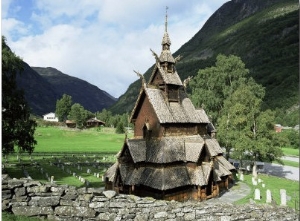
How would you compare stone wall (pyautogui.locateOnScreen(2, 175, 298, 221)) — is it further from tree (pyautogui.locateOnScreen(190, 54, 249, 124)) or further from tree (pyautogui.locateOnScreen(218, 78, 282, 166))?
tree (pyautogui.locateOnScreen(190, 54, 249, 124))

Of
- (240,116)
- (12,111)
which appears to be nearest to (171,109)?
(240,116)

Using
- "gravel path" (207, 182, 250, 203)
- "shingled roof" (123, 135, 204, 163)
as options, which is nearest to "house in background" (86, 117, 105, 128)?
"gravel path" (207, 182, 250, 203)

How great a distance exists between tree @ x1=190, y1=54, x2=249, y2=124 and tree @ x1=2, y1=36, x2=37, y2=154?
1220 inches

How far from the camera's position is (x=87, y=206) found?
11.3 metres

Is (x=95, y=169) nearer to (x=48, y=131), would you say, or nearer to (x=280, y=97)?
(x=48, y=131)

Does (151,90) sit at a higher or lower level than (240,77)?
lower

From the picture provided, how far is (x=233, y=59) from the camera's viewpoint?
59156mm

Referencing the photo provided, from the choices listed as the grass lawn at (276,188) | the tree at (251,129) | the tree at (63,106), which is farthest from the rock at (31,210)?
the tree at (63,106)

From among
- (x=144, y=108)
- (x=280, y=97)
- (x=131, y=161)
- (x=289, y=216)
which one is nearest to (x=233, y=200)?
(x=131, y=161)

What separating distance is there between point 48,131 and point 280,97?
5187 inches

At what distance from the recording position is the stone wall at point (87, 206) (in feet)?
34.7

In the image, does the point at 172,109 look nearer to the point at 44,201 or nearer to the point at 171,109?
the point at 171,109

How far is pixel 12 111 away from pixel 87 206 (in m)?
28.1

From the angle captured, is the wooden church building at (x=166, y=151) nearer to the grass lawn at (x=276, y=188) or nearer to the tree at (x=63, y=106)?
the grass lawn at (x=276, y=188)
